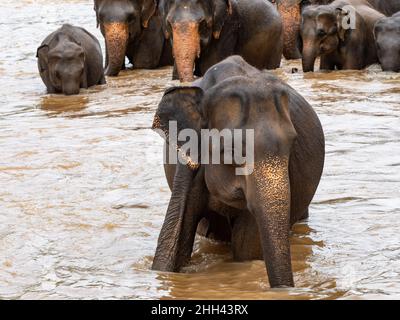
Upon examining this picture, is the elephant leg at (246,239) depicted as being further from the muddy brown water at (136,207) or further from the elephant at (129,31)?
the elephant at (129,31)

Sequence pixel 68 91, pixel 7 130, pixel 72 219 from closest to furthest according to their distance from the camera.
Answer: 1. pixel 72 219
2. pixel 7 130
3. pixel 68 91

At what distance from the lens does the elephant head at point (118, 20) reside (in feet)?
47.3

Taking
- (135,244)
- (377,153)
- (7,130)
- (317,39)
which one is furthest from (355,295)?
(317,39)

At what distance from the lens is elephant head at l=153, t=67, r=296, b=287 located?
16.4 ft

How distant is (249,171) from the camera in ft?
16.8

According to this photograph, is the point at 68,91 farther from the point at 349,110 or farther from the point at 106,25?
the point at 349,110

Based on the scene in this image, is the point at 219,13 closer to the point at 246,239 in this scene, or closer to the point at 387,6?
the point at 387,6

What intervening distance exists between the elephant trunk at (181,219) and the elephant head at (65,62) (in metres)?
7.16

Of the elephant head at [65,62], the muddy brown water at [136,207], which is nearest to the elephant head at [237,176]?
Answer: the muddy brown water at [136,207]

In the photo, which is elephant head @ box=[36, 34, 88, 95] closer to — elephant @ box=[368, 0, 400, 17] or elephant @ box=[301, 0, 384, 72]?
elephant @ box=[301, 0, 384, 72]

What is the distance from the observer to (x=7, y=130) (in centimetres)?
1051

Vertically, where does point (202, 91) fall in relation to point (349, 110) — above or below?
above

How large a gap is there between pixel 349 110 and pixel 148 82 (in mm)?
3393

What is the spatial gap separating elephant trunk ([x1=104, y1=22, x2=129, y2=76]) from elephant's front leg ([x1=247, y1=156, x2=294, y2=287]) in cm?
948
